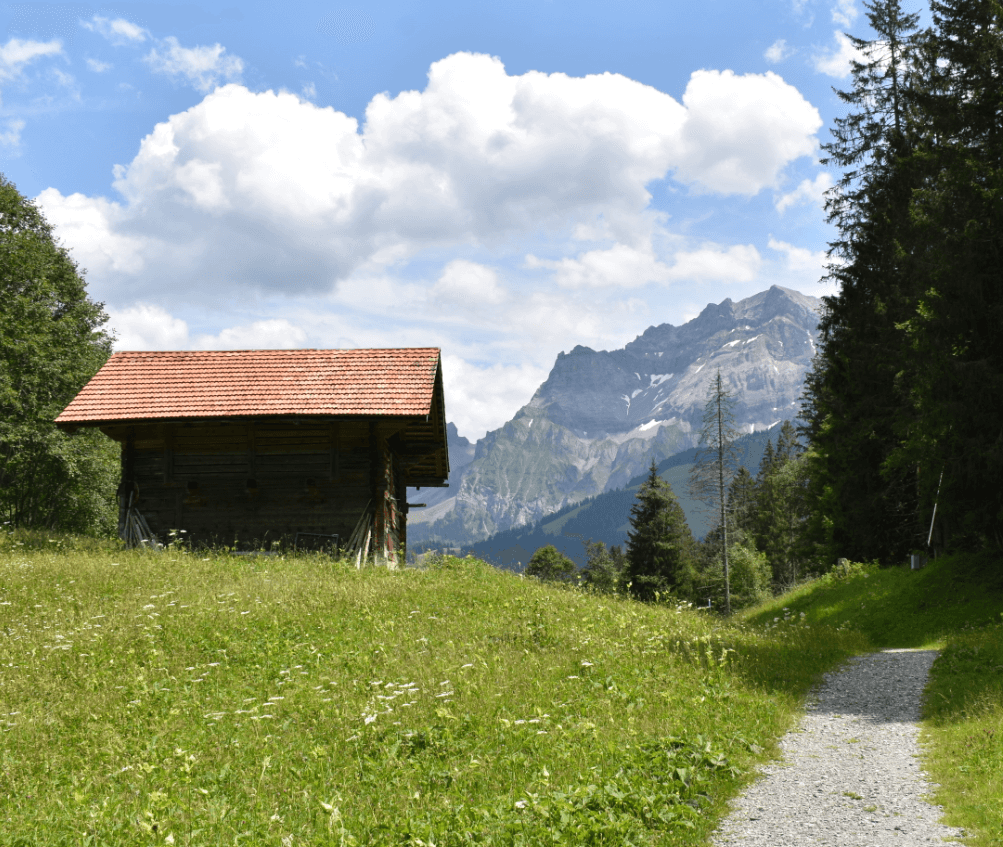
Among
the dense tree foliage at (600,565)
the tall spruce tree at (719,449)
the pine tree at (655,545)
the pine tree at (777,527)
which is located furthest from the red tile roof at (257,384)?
the pine tree at (777,527)

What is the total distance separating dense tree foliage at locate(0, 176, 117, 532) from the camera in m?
28.0

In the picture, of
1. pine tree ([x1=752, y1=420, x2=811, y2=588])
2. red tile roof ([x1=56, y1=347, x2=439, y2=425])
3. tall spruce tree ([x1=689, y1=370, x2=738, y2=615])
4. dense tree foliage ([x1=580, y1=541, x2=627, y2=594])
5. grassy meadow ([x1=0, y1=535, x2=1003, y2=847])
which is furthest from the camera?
pine tree ([x1=752, y1=420, x2=811, y2=588])

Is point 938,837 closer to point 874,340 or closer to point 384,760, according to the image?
point 384,760

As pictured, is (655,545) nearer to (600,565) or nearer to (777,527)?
(777,527)

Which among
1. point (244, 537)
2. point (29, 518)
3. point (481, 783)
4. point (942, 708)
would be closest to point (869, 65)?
point (942, 708)

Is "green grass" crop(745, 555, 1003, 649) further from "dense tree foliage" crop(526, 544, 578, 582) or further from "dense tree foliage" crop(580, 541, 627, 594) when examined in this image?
"dense tree foliage" crop(526, 544, 578, 582)

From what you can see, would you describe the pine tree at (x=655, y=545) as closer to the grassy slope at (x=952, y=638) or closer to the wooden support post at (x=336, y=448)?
the grassy slope at (x=952, y=638)

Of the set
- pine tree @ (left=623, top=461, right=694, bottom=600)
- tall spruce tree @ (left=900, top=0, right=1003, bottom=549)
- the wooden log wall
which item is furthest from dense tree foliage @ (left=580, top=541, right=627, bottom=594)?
tall spruce tree @ (left=900, top=0, right=1003, bottom=549)

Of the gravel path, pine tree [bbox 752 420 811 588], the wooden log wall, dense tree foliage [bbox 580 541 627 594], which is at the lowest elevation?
dense tree foliage [bbox 580 541 627 594]

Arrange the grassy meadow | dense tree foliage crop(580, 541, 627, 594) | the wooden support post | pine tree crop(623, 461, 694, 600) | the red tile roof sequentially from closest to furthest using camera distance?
the grassy meadow → the red tile roof → the wooden support post → pine tree crop(623, 461, 694, 600) → dense tree foliage crop(580, 541, 627, 594)

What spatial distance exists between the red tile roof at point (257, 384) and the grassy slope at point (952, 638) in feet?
41.3

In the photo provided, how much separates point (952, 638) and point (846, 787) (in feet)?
32.6

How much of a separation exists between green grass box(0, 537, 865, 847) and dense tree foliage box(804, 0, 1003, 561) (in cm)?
638

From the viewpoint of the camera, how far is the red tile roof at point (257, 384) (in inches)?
746
